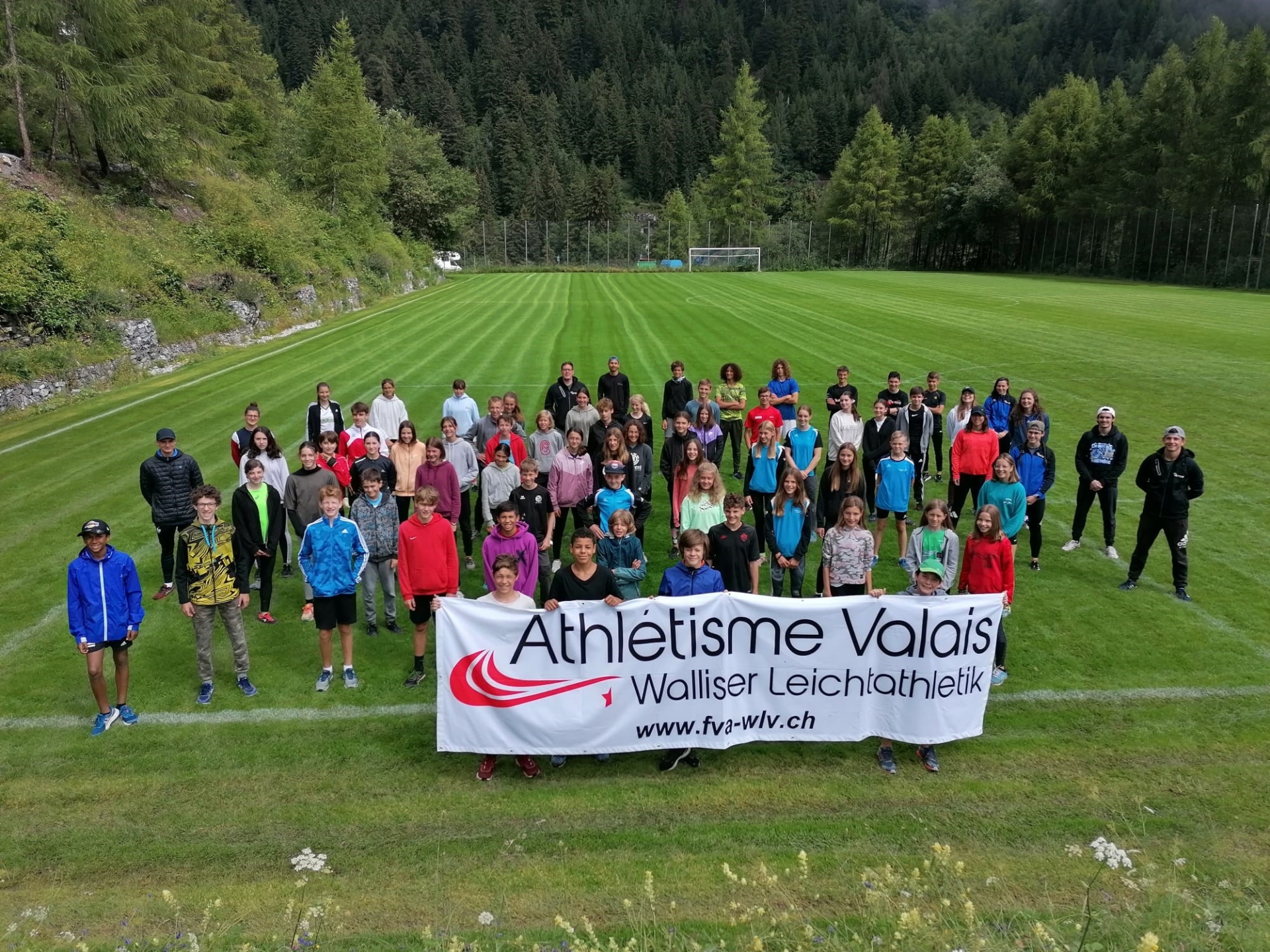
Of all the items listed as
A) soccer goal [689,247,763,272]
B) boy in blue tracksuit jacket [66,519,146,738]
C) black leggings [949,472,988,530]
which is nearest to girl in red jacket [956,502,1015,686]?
black leggings [949,472,988,530]

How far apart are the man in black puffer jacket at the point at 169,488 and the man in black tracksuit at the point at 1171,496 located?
34.3ft

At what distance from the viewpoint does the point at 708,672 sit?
5.91 metres

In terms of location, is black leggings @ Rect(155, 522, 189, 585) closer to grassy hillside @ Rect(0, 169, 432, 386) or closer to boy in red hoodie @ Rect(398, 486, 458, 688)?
boy in red hoodie @ Rect(398, 486, 458, 688)

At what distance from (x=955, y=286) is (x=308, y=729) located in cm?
4763

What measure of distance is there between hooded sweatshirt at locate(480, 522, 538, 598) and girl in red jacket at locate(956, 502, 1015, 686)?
146 inches

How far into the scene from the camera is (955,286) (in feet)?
153

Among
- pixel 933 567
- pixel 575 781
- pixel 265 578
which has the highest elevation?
pixel 933 567

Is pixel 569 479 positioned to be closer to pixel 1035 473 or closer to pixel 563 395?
pixel 563 395

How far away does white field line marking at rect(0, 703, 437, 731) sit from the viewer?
6461 millimetres

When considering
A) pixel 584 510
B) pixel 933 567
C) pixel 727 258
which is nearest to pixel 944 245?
pixel 727 258

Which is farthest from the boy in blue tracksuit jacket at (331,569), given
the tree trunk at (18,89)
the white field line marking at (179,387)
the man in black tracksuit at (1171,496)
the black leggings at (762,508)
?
the tree trunk at (18,89)

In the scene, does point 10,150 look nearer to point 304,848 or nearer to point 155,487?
point 155,487

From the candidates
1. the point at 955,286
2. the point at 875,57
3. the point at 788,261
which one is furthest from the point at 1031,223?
the point at 875,57

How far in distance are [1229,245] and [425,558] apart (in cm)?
6001
